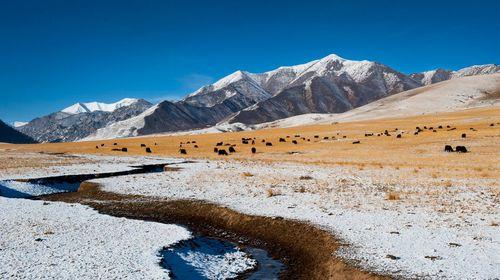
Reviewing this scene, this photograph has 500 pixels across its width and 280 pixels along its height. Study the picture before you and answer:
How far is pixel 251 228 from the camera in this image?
2236 cm

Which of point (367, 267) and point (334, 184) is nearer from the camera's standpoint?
point (367, 267)

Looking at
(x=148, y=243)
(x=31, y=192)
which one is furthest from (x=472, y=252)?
(x=31, y=192)

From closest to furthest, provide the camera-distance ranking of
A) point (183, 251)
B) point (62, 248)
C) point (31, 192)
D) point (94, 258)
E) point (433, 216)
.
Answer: point (94, 258) < point (62, 248) < point (183, 251) < point (433, 216) < point (31, 192)

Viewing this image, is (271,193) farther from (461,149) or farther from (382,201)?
(461,149)

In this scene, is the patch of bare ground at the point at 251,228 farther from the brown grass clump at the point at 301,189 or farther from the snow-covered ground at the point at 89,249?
the brown grass clump at the point at 301,189

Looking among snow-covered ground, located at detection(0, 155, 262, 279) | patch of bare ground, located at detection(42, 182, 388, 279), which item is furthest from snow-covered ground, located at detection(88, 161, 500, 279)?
snow-covered ground, located at detection(0, 155, 262, 279)

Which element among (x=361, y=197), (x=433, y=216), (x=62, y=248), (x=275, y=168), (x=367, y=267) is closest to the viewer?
(x=367, y=267)

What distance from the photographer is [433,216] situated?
21.7m

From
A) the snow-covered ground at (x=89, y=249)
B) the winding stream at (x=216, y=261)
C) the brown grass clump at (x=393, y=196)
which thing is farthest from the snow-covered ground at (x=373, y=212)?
the snow-covered ground at (x=89, y=249)

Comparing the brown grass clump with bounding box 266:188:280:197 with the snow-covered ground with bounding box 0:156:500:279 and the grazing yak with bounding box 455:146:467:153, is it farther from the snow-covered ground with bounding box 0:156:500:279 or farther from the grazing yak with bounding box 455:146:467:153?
the grazing yak with bounding box 455:146:467:153

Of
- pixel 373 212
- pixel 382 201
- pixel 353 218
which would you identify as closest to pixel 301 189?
pixel 382 201

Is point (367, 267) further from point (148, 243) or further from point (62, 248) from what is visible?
point (62, 248)

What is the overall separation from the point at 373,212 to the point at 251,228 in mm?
6447

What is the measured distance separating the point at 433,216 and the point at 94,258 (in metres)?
15.6
